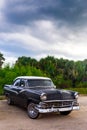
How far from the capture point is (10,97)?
1402 centimetres

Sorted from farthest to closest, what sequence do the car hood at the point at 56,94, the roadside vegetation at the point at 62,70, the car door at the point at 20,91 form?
the roadside vegetation at the point at 62,70
the car door at the point at 20,91
the car hood at the point at 56,94

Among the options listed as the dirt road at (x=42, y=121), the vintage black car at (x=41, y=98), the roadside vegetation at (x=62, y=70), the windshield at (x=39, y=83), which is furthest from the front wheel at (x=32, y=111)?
the roadside vegetation at (x=62, y=70)

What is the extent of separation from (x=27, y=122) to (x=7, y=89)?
4.34m

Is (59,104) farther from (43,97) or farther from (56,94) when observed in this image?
(43,97)

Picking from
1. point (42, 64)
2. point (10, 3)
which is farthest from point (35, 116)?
point (42, 64)

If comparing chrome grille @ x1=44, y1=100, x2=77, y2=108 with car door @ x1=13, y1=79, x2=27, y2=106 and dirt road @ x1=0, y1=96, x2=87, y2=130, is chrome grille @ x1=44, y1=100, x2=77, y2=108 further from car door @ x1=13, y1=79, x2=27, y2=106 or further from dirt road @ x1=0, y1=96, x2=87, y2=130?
car door @ x1=13, y1=79, x2=27, y2=106

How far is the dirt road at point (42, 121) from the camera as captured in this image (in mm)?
9703

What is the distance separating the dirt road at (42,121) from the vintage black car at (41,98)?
39 centimetres

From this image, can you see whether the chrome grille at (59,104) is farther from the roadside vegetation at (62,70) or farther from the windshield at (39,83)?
the roadside vegetation at (62,70)

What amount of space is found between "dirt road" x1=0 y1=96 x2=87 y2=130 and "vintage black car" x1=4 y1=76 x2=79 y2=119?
0.39 m

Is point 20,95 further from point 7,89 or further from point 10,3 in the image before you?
point 10,3

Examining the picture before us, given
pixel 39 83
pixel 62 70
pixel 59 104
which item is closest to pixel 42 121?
pixel 59 104

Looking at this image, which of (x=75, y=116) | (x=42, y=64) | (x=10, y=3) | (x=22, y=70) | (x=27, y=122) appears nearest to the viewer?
(x=27, y=122)

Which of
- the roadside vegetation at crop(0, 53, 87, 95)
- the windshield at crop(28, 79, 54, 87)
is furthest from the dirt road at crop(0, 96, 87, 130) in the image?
the roadside vegetation at crop(0, 53, 87, 95)
